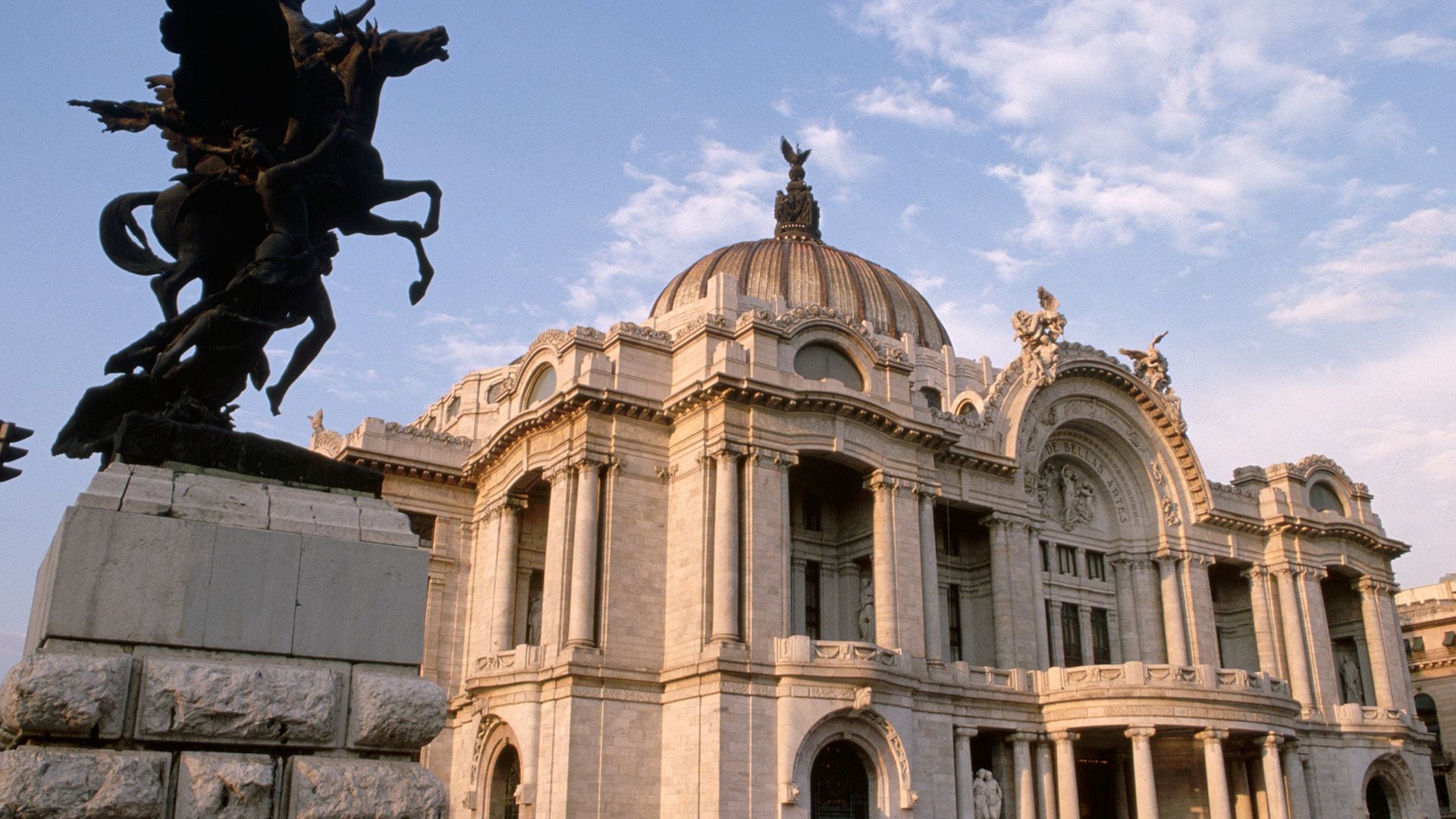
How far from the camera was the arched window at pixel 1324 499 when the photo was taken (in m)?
44.8

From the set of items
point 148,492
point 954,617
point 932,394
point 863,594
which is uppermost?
point 932,394

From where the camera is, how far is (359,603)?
274 inches

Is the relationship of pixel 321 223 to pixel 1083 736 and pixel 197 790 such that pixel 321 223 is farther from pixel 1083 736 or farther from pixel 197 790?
pixel 1083 736

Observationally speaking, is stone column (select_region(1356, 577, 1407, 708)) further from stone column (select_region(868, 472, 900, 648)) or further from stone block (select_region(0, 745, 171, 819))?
stone block (select_region(0, 745, 171, 819))

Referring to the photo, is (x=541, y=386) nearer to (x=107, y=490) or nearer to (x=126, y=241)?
(x=126, y=241)

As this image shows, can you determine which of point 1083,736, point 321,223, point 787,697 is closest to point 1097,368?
point 1083,736

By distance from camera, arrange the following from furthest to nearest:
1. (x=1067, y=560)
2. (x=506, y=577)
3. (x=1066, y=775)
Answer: (x=1067, y=560) < (x=506, y=577) < (x=1066, y=775)

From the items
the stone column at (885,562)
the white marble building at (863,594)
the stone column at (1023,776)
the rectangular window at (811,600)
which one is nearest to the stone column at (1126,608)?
the white marble building at (863,594)

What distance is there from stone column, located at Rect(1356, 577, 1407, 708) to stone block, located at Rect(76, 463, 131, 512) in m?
44.6

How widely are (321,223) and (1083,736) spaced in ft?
103

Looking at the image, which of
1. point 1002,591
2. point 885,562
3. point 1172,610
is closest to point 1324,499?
point 1172,610

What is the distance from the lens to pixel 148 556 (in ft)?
21.0

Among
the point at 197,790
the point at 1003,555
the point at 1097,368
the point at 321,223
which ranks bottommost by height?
the point at 197,790

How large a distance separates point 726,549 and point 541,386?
27.9ft
